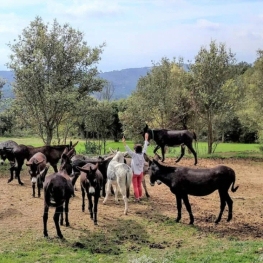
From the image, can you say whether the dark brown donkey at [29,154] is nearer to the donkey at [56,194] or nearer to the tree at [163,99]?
the donkey at [56,194]

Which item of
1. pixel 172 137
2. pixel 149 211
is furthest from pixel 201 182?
pixel 172 137

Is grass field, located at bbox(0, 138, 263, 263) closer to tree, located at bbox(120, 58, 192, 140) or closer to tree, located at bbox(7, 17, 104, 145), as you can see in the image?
tree, located at bbox(7, 17, 104, 145)

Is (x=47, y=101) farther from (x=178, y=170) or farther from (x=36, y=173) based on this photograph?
(x=178, y=170)

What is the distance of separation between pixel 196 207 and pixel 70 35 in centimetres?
1269

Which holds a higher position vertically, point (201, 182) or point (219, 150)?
point (201, 182)

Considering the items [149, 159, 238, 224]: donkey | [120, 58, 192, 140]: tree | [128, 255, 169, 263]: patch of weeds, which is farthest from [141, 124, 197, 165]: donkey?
[128, 255, 169, 263]: patch of weeds

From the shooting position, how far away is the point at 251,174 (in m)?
18.7

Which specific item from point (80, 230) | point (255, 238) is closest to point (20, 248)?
point (80, 230)

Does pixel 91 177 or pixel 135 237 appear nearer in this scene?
pixel 135 237

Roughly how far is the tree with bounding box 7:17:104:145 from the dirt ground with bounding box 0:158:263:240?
18.7ft

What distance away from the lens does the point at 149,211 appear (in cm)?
1173

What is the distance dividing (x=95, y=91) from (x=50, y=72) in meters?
2.85

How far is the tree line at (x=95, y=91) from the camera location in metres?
20.3

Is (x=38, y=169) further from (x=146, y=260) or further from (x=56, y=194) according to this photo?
(x=146, y=260)
